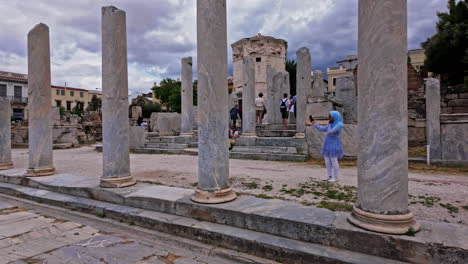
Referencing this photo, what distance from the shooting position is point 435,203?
444 centimetres

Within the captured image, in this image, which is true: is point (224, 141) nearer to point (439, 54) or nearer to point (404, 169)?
point (404, 169)

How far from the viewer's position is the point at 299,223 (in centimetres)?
321

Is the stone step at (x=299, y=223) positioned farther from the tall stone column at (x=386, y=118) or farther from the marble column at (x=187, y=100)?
the marble column at (x=187, y=100)

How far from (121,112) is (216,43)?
2.31m

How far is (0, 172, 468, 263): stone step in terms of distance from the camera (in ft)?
8.63

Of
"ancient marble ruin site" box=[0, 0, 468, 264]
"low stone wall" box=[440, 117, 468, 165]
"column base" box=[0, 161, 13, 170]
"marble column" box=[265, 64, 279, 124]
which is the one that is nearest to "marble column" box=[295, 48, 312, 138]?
"ancient marble ruin site" box=[0, 0, 468, 264]

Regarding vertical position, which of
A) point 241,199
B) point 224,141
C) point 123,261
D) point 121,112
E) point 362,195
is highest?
point 121,112

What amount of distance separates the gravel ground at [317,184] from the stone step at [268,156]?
581 millimetres

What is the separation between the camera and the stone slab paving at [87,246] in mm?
3158

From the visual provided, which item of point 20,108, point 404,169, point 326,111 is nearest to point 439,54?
point 326,111

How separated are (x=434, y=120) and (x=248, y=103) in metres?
6.31

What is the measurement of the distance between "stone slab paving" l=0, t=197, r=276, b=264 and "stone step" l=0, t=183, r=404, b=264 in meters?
0.13

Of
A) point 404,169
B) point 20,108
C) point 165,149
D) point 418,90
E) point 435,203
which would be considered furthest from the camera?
point 20,108

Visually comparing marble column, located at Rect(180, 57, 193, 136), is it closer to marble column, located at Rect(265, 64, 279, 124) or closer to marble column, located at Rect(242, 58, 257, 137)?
marble column, located at Rect(242, 58, 257, 137)
